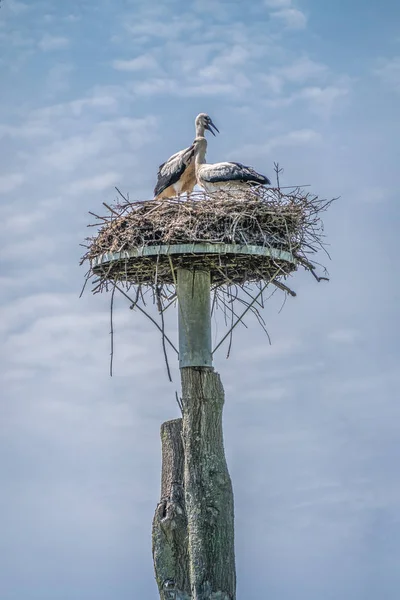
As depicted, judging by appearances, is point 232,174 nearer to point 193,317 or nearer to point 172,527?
point 193,317

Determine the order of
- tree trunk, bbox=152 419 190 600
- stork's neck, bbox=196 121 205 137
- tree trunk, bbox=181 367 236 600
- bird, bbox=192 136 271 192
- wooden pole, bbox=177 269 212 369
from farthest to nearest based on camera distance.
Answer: stork's neck, bbox=196 121 205 137 < bird, bbox=192 136 271 192 < wooden pole, bbox=177 269 212 369 < tree trunk, bbox=152 419 190 600 < tree trunk, bbox=181 367 236 600

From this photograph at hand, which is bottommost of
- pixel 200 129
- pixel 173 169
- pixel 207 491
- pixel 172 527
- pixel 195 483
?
pixel 172 527

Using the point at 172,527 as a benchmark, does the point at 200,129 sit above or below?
above

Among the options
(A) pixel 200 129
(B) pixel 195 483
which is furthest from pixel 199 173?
(B) pixel 195 483

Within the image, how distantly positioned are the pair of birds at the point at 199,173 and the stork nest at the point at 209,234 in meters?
0.84

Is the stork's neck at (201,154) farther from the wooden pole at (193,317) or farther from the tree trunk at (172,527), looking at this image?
the tree trunk at (172,527)

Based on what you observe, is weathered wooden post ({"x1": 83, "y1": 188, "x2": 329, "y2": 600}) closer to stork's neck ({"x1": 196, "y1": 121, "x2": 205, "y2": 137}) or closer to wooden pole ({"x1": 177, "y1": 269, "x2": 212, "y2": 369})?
wooden pole ({"x1": 177, "y1": 269, "x2": 212, "y2": 369})

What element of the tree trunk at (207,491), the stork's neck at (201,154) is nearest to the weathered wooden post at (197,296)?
the tree trunk at (207,491)

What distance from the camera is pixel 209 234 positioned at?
13695mm

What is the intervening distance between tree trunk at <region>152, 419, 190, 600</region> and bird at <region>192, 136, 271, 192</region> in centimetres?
336

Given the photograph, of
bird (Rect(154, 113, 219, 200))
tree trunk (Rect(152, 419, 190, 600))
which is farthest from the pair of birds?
tree trunk (Rect(152, 419, 190, 600))

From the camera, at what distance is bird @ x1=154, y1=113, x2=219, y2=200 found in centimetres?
1719

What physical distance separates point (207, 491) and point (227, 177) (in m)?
4.43

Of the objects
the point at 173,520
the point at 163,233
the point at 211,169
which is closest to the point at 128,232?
the point at 163,233
